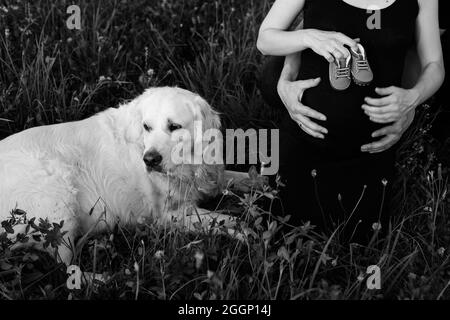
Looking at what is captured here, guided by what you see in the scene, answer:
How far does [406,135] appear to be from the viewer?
128 inches

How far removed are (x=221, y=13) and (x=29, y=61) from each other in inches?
57.6

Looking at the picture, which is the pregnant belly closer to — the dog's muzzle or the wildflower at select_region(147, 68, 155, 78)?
the dog's muzzle

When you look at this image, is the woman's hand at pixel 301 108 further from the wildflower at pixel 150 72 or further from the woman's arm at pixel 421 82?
the wildflower at pixel 150 72

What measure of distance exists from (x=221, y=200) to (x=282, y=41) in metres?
0.81

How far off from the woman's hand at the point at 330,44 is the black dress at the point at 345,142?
13cm

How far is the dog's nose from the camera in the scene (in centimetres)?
281

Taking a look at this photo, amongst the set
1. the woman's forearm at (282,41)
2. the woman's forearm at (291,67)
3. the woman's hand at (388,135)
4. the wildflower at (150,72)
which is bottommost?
the woman's hand at (388,135)

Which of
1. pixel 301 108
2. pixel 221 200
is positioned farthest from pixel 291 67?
pixel 221 200

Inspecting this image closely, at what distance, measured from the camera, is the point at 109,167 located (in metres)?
3.02

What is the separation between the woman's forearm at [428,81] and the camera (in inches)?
105

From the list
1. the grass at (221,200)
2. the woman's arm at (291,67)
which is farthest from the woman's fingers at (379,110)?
the woman's arm at (291,67)

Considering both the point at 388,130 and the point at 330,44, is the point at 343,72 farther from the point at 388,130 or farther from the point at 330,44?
the point at 388,130
